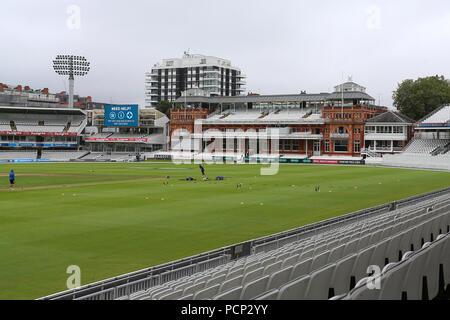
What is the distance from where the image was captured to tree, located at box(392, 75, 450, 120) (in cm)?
10075

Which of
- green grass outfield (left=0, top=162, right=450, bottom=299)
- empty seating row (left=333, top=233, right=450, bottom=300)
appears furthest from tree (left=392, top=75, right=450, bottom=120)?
empty seating row (left=333, top=233, right=450, bottom=300)

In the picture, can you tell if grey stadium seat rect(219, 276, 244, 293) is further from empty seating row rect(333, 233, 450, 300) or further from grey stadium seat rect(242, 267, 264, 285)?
empty seating row rect(333, 233, 450, 300)

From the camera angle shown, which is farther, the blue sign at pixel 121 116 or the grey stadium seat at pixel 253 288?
the blue sign at pixel 121 116

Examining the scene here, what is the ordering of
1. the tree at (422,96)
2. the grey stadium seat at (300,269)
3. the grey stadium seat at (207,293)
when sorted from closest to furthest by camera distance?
the grey stadium seat at (207,293)
the grey stadium seat at (300,269)
the tree at (422,96)

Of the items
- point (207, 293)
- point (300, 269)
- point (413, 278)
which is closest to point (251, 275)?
point (300, 269)

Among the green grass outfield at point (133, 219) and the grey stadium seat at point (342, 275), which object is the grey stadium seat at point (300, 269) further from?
the green grass outfield at point (133, 219)

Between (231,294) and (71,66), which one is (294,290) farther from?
(71,66)

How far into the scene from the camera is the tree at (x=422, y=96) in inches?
3967

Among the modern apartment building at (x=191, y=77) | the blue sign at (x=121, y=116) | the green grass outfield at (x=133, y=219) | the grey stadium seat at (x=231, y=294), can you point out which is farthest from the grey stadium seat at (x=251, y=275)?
the modern apartment building at (x=191, y=77)

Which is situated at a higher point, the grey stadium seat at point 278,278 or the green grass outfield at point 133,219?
the grey stadium seat at point 278,278

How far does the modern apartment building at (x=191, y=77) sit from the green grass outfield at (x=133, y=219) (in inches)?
4722

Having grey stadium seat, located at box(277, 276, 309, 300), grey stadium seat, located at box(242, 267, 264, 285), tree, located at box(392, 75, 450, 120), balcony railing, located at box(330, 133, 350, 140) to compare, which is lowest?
grey stadium seat, located at box(242, 267, 264, 285)

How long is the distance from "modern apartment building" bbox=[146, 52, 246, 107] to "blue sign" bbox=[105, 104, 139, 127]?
5397 cm
